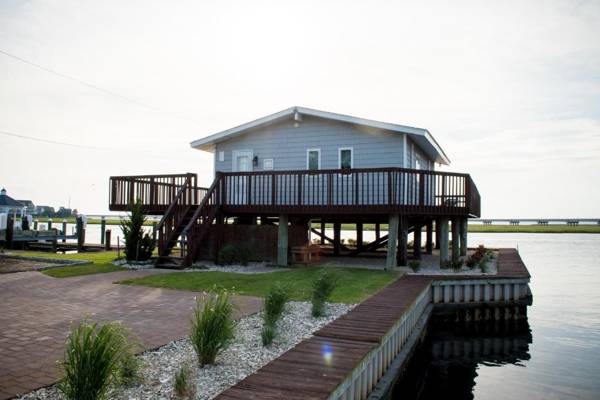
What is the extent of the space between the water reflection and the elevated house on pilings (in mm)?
3362

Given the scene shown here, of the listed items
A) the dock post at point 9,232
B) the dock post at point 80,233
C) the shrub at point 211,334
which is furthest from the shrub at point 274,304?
the dock post at point 9,232

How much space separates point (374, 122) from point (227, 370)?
14.0m

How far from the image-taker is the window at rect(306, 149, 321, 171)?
20.6 meters

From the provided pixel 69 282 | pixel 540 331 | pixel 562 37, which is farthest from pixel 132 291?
pixel 562 37

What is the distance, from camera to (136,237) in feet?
A: 60.7

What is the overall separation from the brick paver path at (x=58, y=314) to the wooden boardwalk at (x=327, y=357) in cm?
151

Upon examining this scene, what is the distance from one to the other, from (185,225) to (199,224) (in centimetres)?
56

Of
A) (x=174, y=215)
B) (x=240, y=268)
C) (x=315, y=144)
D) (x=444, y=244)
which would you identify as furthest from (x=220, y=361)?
(x=315, y=144)

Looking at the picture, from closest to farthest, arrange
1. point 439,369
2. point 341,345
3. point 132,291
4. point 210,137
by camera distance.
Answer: point 341,345
point 439,369
point 132,291
point 210,137

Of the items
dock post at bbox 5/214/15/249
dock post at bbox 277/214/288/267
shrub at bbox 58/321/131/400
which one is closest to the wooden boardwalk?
shrub at bbox 58/321/131/400

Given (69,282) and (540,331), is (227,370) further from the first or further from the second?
(540,331)

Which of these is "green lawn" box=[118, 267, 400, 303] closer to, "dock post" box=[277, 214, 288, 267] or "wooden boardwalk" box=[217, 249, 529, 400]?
"wooden boardwalk" box=[217, 249, 529, 400]

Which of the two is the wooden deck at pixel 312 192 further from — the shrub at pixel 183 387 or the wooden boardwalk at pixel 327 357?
the shrub at pixel 183 387

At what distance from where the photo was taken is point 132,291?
12344 mm
